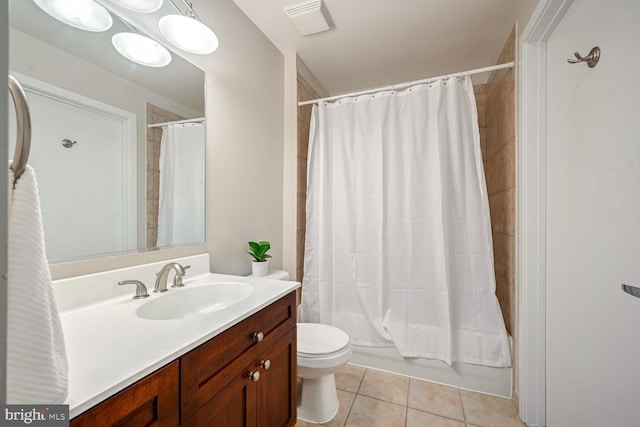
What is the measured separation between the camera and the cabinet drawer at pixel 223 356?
646mm

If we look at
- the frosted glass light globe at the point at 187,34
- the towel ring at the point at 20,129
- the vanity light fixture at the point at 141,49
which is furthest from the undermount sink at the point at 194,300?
the frosted glass light globe at the point at 187,34

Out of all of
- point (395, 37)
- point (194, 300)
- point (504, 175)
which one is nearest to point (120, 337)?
point (194, 300)

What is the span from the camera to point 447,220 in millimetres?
1705

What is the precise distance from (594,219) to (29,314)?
5.02 ft

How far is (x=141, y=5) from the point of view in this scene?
104 cm

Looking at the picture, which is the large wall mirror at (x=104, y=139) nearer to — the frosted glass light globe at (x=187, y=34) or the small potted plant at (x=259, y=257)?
the frosted glass light globe at (x=187, y=34)

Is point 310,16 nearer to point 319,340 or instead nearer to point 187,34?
point 187,34

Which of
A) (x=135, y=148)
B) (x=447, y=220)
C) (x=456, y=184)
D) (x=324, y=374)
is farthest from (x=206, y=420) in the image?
(x=456, y=184)

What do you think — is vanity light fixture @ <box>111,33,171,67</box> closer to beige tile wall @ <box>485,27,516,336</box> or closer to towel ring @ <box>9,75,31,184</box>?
towel ring @ <box>9,75,31,184</box>

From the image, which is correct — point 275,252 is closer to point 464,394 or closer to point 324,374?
point 324,374

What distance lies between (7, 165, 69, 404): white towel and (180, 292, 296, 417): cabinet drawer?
0.88ft

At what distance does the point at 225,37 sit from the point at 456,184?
1656mm

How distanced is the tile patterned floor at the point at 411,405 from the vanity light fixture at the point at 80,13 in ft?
6.42

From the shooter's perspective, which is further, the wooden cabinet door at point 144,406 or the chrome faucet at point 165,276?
the chrome faucet at point 165,276
